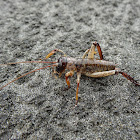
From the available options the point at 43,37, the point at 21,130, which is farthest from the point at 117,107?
the point at 43,37

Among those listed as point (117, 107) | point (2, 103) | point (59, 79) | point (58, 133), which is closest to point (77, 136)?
point (58, 133)

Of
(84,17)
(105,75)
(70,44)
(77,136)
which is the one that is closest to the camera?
(77,136)

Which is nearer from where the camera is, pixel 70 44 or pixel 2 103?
pixel 2 103

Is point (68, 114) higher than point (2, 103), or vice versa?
point (2, 103)

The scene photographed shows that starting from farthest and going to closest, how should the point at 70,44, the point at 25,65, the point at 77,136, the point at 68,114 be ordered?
the point at 70,44
the point at 25,65
the point at 68,114
the point at 77,136

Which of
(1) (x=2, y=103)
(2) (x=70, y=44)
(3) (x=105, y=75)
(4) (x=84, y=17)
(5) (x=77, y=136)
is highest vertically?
(4) (x=84, y=17)

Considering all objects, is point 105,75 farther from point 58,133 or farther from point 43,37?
point 43,37
